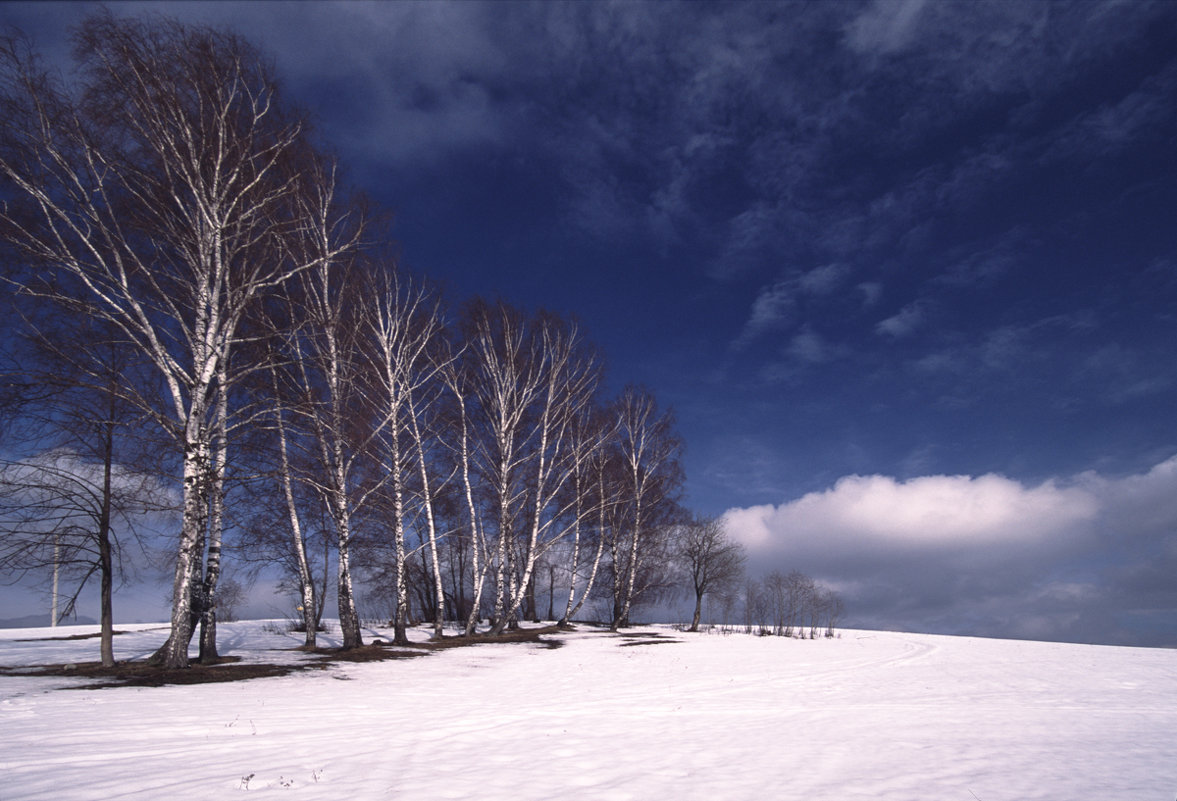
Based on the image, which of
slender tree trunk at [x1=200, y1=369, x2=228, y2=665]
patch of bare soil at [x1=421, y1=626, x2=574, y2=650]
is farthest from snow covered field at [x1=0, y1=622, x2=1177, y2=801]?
patch of bare soil at [x1=421, y1=626, x2=574, y2=650]

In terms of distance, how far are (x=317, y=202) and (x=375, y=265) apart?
2475 mm

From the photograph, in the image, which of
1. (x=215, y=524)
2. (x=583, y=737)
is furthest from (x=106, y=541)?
(x=583, y=737)

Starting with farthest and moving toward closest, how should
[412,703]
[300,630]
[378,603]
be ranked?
[378,603] → [300,630] → [412,703]

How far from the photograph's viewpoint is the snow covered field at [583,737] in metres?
5.07

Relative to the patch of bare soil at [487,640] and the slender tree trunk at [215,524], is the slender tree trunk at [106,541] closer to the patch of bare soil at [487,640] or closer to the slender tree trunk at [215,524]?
the slender tree trunk at [215,524]

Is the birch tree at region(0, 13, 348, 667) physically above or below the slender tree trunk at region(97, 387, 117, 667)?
above

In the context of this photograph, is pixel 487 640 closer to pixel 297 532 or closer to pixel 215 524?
pixel 297 532

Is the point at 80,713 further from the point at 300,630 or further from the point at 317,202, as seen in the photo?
the point at 300,630

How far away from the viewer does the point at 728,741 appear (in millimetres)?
7086

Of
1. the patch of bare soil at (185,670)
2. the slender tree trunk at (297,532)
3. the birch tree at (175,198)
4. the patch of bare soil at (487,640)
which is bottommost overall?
the patch of bare soil at (487,640)

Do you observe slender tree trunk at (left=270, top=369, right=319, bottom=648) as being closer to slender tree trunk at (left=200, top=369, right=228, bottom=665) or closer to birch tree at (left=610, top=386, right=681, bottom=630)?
slender tree trunk at (left=200, top=369, right=228, bottom=665)

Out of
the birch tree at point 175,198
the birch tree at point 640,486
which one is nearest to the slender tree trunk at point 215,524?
the birch tree at point 175,198

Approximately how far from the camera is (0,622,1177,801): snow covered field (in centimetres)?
507

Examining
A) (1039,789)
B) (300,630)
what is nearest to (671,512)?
(300,630)
